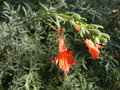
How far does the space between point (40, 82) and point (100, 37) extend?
105 cm

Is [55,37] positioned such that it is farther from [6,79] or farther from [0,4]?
[0,4]

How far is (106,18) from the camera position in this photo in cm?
281

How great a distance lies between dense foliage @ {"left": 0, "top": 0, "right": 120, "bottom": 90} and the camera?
7.61ft

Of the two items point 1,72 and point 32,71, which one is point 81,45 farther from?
point 1,72

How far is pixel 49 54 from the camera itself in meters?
2.53

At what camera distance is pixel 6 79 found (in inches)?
101

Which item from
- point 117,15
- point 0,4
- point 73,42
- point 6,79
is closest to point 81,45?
point 73,42

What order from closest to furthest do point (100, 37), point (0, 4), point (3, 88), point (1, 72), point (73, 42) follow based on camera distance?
point (100, 37)
point (1, 72)
point (3, 88)
point (73, 42)
point (0, 4)

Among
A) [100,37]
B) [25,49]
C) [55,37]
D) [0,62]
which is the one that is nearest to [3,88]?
[0,62]

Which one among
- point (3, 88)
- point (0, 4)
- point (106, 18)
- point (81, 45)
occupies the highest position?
point (0, 4)

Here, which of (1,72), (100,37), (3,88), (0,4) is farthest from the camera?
(0,4)

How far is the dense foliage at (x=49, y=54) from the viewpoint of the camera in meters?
2.32

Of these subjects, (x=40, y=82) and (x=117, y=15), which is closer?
(x=40, y=82)

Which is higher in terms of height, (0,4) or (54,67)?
(0,4)
